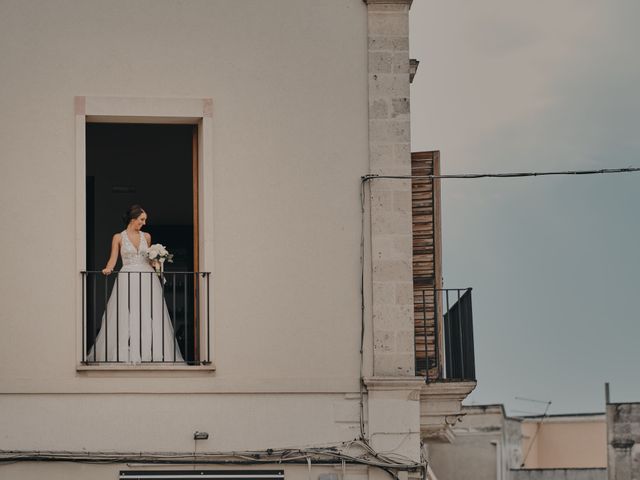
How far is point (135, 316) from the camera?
16188 mm

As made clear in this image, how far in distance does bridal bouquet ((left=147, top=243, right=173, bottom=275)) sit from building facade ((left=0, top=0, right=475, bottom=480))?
15.4 inches

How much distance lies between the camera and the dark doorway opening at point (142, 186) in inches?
787

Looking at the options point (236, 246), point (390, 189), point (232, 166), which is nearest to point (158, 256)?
point (236, 246)

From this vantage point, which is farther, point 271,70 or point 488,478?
point 488,478

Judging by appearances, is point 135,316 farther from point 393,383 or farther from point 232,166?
point 393,383

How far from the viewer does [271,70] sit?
16.1 m

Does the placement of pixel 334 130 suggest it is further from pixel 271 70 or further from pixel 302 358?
pixel 302 358

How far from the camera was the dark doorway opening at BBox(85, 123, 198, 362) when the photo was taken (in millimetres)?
20000

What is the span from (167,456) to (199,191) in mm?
2538

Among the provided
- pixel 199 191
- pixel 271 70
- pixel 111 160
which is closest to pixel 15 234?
pixel 199 191

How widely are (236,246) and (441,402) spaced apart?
2517 mm

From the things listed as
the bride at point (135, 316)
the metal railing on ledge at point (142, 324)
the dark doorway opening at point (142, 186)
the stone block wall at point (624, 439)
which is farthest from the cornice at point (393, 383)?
the stone block wall at point (624, 439)

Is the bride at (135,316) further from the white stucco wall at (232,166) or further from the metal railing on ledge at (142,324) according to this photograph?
the white stucco wall at (232,166)

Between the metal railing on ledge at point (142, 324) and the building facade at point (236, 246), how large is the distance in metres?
0.06
